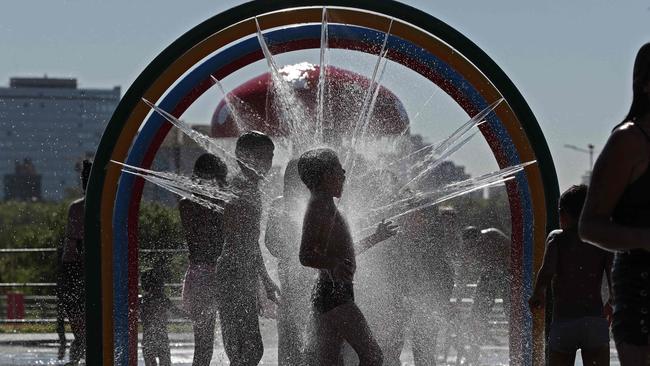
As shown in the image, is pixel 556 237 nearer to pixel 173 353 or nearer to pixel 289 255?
pixel 289 255

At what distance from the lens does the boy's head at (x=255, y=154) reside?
26.0ft

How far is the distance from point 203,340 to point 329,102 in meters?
1.72

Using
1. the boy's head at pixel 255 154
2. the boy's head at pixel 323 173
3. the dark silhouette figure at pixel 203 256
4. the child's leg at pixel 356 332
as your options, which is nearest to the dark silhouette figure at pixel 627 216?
the child's leg at pixel 356 332

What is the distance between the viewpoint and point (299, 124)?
852 centimetres

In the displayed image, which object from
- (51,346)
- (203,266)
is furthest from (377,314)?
(51,346)

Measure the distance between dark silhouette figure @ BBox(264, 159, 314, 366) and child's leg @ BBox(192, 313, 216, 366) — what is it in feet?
1.36

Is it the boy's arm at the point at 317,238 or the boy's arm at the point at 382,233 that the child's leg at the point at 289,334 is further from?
the boy's arm at the point at 317,238

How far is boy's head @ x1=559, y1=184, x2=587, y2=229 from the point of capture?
6512 millimetres

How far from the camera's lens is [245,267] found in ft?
25.8

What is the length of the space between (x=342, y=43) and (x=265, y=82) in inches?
136

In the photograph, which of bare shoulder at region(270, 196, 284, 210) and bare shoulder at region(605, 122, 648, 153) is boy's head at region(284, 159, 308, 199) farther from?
bare shoulder at region(605, 122, 648, 153)

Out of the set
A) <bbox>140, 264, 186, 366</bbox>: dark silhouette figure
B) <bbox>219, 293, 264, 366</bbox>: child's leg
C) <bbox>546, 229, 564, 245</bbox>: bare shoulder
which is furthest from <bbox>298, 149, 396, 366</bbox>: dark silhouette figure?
<bbox>140, 264, 186, 366</bbox>: dark silhouette figure

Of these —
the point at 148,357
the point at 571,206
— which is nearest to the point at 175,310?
the point at 148,357

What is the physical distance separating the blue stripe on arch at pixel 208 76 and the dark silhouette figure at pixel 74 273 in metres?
2.97
